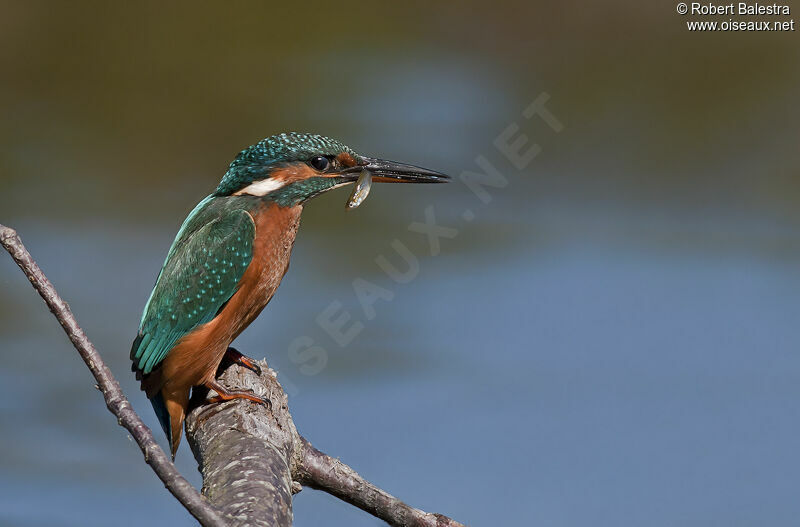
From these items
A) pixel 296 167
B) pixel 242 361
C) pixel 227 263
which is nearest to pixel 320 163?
pixel 296 167

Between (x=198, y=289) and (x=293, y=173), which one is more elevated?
(x=293, y=173)

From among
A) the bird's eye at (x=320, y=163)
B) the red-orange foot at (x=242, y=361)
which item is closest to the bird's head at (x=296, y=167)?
the bird's eye at (x=320, y=163)

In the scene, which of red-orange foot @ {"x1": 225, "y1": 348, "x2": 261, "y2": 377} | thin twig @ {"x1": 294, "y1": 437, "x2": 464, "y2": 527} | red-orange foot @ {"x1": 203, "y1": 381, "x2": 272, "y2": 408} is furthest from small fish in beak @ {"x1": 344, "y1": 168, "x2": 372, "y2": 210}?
thin twig @ {"x1": 294, "y1": 437, "x2": 464, "y2": 527}

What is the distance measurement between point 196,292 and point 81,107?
4067mm

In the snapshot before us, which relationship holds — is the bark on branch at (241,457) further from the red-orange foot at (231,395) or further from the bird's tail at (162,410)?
the bird's tail at (162,410)

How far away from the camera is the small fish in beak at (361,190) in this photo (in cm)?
257

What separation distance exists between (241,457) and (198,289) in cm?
75

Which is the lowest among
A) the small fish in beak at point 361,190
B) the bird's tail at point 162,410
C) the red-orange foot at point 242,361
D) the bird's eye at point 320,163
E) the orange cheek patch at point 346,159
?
the bird's tail at point 162,410

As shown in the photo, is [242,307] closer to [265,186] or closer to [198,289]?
[198,289]

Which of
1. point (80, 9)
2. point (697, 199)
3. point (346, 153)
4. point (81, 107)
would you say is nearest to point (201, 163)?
point (81, 107)

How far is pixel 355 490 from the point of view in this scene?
199 cm

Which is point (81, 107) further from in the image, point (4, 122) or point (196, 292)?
point (196, 292)

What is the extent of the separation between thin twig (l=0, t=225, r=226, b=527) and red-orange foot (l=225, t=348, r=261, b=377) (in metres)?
0.99

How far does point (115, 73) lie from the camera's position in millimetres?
6223
